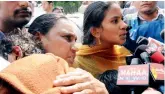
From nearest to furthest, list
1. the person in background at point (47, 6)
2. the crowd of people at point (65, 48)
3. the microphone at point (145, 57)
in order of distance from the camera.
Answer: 1. the crowd of people at point (65, 48)
2. the microphone at point (145, 57)
3. the person in background at point (47, 6)

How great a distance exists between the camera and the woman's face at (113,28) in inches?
49.4

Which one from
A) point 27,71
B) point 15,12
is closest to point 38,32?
point 15,12

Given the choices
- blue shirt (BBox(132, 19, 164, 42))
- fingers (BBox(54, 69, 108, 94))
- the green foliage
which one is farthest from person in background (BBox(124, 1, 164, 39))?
fingers (BBox(54, 69, 108, 94))

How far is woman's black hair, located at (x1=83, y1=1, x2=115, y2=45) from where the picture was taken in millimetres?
1305

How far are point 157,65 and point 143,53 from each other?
0.10m

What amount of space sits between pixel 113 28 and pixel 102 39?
7 centimetres

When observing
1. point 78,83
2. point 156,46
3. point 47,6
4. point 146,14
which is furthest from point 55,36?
point 47,6

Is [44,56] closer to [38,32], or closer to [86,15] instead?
[38,32]

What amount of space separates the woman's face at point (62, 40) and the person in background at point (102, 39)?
0.26 metres

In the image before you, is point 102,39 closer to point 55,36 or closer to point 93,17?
point 93,17

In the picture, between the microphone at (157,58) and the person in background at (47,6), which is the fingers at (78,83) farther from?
the person in background at (47,6)

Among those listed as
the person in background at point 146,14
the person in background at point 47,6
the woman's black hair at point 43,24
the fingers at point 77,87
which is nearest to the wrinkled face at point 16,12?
the woman's black hair at point 43,24

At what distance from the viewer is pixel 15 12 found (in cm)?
118

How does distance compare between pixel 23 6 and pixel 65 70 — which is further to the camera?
pixel 23 6
